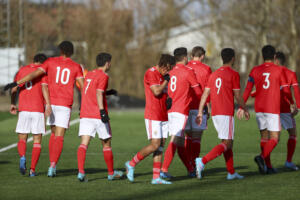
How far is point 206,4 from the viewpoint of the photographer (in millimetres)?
51062

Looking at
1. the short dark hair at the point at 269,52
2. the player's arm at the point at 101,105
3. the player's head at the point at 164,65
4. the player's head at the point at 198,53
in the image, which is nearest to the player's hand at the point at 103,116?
the player's arm at the point at 101,105

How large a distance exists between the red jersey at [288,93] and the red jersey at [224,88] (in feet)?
4.54

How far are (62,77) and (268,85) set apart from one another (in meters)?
3.48

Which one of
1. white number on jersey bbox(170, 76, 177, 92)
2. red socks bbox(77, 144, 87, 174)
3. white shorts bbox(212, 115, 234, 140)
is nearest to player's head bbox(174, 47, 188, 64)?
white number on jersey bbox(170, 76, 177, 92)

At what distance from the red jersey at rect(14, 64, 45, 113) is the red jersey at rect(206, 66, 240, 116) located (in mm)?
2904

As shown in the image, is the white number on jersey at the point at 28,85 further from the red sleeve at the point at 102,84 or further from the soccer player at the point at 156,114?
the soccer player at the point at 156,114

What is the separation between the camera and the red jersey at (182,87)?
1075 cm

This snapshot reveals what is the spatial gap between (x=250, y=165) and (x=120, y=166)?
2468 mm

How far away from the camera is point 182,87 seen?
10.8 metres

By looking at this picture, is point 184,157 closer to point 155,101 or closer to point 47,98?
point 155,101

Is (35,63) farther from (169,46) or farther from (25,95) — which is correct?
(169,46)

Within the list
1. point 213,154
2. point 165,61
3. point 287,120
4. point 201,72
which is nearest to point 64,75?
point 165,61

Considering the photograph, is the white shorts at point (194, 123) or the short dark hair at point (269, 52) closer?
the white shorts at point (194, 123)

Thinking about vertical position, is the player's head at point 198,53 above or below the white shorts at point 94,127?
above
